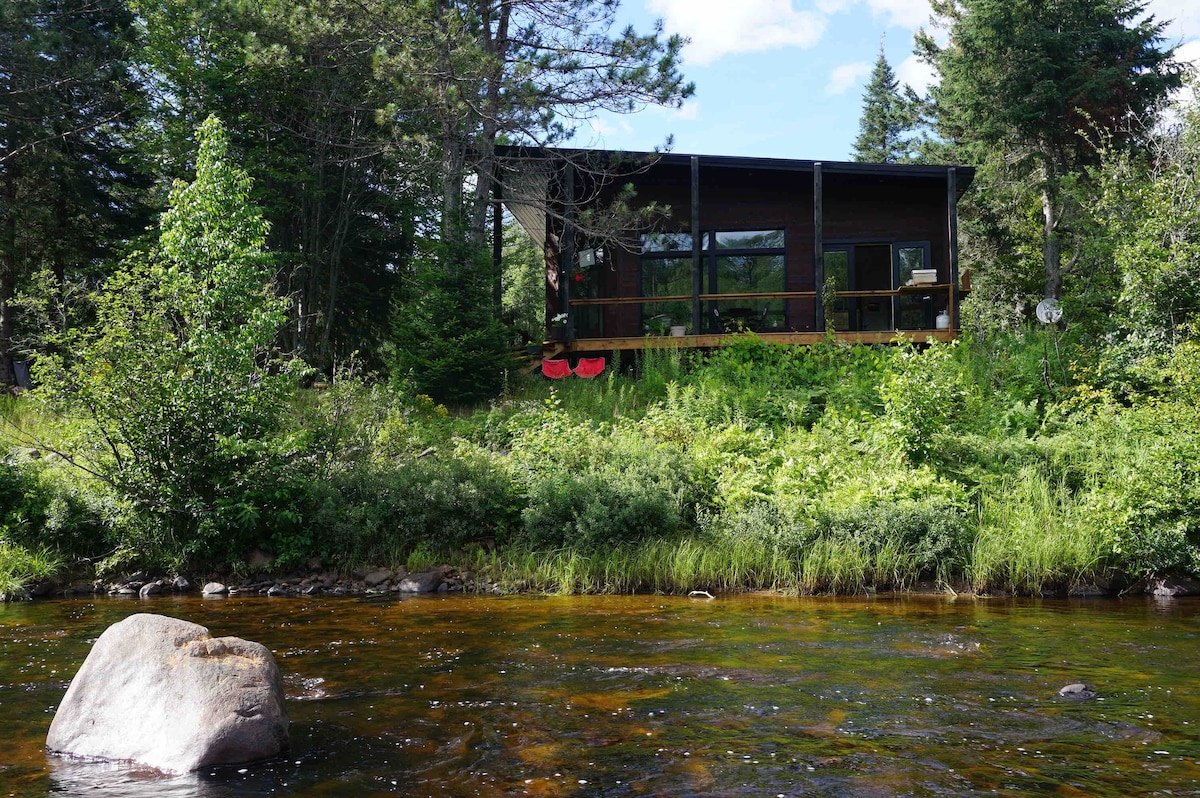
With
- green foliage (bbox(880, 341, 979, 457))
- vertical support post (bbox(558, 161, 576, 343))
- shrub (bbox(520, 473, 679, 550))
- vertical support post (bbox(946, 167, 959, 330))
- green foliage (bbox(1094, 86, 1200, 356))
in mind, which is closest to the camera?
shrub (bbox(520, 473, 679, 550))

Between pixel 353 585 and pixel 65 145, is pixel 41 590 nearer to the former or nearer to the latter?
pixel 353 585

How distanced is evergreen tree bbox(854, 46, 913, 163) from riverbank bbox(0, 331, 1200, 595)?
2929cm

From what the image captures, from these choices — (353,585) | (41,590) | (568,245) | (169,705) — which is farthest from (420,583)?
(568,245)

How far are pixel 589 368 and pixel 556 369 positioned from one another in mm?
669

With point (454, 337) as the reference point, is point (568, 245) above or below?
above

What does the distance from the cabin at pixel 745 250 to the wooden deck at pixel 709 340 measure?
490 mm

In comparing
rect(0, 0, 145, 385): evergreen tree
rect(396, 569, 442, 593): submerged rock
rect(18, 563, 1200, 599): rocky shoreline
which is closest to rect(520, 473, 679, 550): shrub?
rect(18, 563, 1200, 599): rocky shoreline

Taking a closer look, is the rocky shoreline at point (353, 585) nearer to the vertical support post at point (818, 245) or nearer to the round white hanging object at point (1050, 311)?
the round white hanging object at point (1050, 311)

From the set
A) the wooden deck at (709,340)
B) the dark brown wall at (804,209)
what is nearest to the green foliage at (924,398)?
the wooden deck at (709,340)

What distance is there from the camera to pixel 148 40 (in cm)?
2173

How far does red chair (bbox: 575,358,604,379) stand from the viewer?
18484 mm

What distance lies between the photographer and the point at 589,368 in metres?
18.6

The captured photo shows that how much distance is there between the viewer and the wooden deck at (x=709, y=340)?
1842 cm

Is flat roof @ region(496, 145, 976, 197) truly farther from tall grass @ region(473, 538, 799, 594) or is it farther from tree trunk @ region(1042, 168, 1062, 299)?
tall grass @ region(473, 538, 799, 594)
